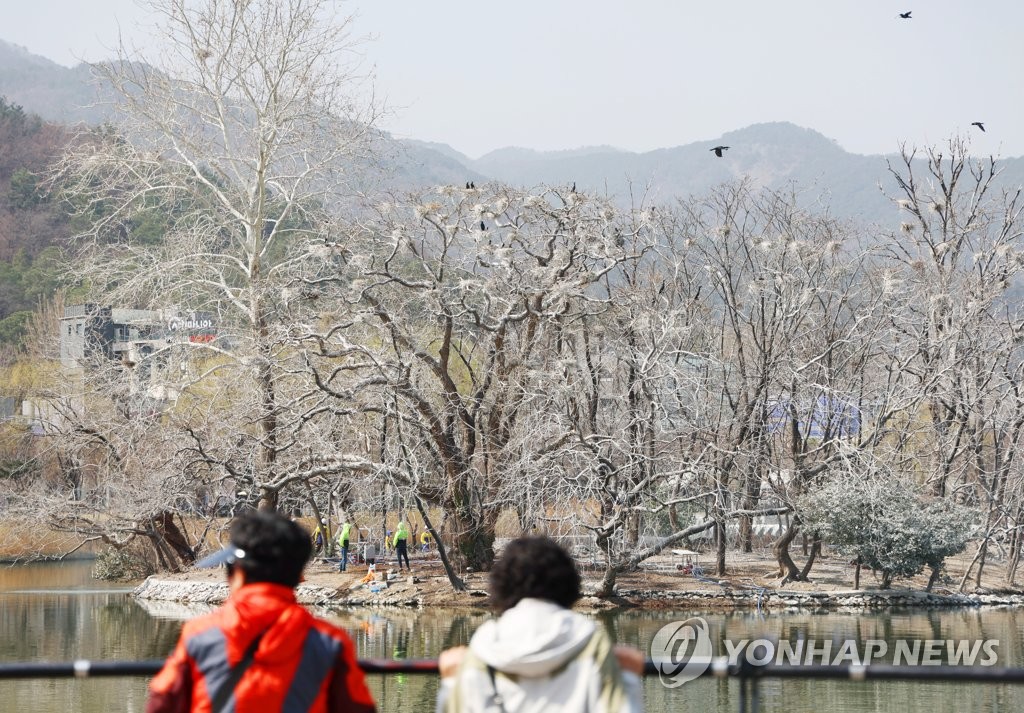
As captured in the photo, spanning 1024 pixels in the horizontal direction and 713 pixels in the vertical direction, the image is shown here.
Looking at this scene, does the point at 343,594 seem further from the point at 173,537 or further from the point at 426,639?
the point at 426,639

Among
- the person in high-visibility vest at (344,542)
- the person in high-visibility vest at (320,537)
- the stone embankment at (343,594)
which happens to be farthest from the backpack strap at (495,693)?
the person in high-visibility vest at (320,537)

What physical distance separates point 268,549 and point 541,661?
2.49 feet

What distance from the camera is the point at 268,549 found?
306cm

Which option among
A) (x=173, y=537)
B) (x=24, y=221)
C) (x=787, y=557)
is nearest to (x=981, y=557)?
(x=787, y=557)

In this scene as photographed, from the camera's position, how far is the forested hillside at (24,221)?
5362 cm

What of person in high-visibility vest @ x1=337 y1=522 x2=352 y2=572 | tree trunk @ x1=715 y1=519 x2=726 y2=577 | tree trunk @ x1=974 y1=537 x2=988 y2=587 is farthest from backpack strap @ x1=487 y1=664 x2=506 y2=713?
tree trunk @ x1=974 y1=537 x2=988 y2=587

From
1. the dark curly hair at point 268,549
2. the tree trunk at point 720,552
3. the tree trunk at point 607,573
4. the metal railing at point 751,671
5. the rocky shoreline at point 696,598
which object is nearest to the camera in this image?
the dark curly hair at point 268,549

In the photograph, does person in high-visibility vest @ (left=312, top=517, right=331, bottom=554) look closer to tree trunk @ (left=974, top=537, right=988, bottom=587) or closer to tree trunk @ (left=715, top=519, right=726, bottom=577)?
tree trunk @ (left=715, top=519, right=726, bottom=577)

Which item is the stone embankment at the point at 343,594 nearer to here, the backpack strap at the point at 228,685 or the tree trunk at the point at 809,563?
the tree trunk at the point at 809,563

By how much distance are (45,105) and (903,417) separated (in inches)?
7418

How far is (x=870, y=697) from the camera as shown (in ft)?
42.5

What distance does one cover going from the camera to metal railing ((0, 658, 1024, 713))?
325cm

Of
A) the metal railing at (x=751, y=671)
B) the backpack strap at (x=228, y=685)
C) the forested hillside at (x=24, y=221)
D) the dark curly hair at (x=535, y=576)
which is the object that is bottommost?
the metal railing at (x=751, y=671)

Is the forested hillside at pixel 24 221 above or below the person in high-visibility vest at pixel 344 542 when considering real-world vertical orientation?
above
